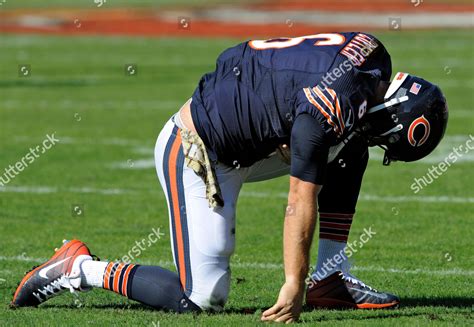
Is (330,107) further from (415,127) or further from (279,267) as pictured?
(279,267)

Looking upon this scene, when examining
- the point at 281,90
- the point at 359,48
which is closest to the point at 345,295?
the point at 281,90

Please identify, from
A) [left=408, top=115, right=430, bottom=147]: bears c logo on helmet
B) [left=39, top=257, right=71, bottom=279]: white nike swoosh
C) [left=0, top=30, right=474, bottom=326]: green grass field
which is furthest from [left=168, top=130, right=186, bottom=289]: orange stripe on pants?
[left=408, top=115, right=430, bottom=147]: bears c logo on helmet

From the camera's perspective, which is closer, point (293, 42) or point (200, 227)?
point (293, 42)

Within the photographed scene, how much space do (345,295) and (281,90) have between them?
125 centimetres

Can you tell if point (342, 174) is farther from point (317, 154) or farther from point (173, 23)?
point (173, 23)

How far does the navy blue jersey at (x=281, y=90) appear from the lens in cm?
468

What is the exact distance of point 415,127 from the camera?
4.93 meters

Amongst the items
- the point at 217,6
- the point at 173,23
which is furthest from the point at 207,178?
the point at 217,6

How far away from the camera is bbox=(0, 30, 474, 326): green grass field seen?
17.6 feet

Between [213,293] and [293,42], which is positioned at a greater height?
[293,42]

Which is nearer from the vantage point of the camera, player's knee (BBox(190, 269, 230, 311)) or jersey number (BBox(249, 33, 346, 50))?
jersey number (BBox(249, 33, 346, 50))

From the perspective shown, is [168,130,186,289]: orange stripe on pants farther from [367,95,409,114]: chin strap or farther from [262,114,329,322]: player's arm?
[367,95,409,114]: chin strap

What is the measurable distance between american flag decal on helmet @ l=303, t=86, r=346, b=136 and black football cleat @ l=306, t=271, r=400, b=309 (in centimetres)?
114

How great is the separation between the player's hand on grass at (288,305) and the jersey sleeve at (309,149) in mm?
488
